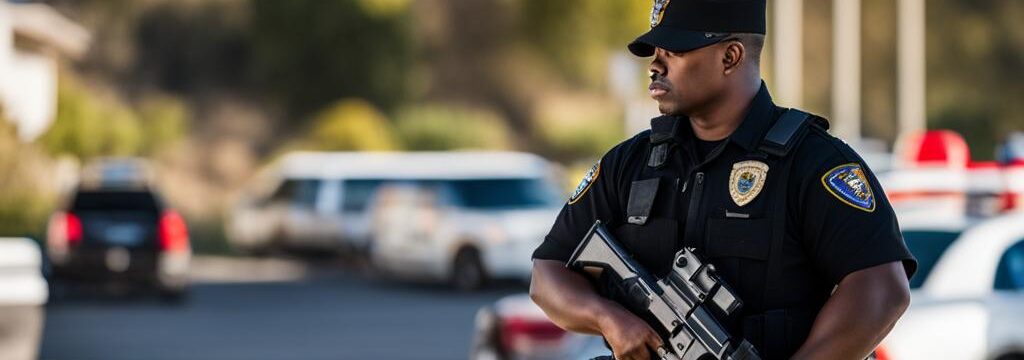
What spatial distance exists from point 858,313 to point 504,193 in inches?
758

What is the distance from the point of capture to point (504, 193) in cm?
2258

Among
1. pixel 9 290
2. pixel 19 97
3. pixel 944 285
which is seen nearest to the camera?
pixel 9 290

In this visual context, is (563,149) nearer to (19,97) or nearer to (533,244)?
(19,97)

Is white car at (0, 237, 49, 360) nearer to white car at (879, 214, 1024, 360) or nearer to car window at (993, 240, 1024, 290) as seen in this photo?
white car at (879, 214, 1024, 360)

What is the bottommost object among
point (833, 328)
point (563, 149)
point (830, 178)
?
point (563, 149)

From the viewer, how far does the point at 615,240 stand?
3578 millimetres

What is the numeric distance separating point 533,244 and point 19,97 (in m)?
11.4

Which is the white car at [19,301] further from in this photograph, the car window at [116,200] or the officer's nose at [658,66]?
the car window at [116,200]

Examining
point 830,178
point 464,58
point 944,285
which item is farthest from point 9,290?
point 464,58

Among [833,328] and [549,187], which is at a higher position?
[833,328]

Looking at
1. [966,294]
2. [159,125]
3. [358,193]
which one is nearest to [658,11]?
[966,294]

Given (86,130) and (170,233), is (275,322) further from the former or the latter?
(86,130)

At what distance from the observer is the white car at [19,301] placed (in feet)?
22.9

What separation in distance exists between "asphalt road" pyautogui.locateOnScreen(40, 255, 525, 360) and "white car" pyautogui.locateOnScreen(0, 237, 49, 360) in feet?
24.3
